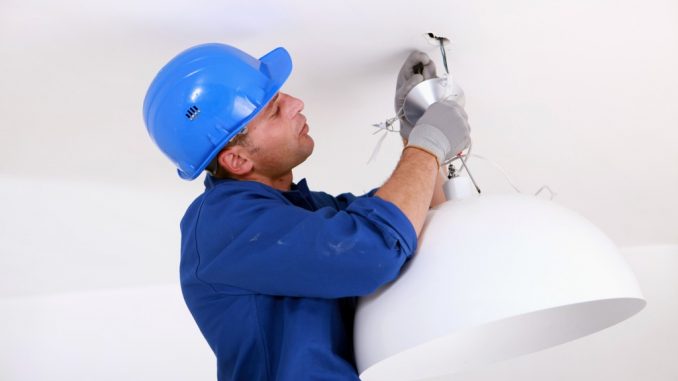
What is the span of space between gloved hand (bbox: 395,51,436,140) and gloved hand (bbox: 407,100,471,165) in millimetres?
154

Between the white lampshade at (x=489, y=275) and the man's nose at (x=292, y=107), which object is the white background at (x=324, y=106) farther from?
the white lampshade at (x=489, y=275)

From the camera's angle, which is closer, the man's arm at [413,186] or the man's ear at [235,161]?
the man's arm at [413,186]

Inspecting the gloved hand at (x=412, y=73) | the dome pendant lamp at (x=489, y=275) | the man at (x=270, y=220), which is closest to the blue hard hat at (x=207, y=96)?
the man at (x=270, y=220)

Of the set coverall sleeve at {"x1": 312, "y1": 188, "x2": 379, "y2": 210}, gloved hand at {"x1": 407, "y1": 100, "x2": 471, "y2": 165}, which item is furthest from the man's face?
gloved hand at {"x1": 407, "y1": 100, "x2": 471, "y2": 165}

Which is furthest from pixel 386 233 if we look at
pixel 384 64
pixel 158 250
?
pixel 158 250

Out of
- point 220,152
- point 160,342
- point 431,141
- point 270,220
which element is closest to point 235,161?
point 220,152

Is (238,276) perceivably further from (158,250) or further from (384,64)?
(158,250)

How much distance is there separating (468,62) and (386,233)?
0.68m

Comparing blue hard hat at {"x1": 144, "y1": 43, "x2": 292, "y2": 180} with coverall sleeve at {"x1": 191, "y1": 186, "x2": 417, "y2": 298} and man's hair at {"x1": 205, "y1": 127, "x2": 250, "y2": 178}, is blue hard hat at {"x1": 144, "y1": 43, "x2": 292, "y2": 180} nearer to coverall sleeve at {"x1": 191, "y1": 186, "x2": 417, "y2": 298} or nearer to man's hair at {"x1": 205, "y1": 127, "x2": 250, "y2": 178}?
man's hair at {"x1": 205, "y1": 127, "x2": 250, "y2": 178}

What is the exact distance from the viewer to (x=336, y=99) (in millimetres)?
1888

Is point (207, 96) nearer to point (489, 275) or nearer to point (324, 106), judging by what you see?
point (324, 106)

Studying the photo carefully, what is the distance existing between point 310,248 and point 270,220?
0.32 feet

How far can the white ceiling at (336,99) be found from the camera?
1554 millimetres

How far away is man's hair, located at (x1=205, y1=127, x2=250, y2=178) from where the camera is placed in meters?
1.55
